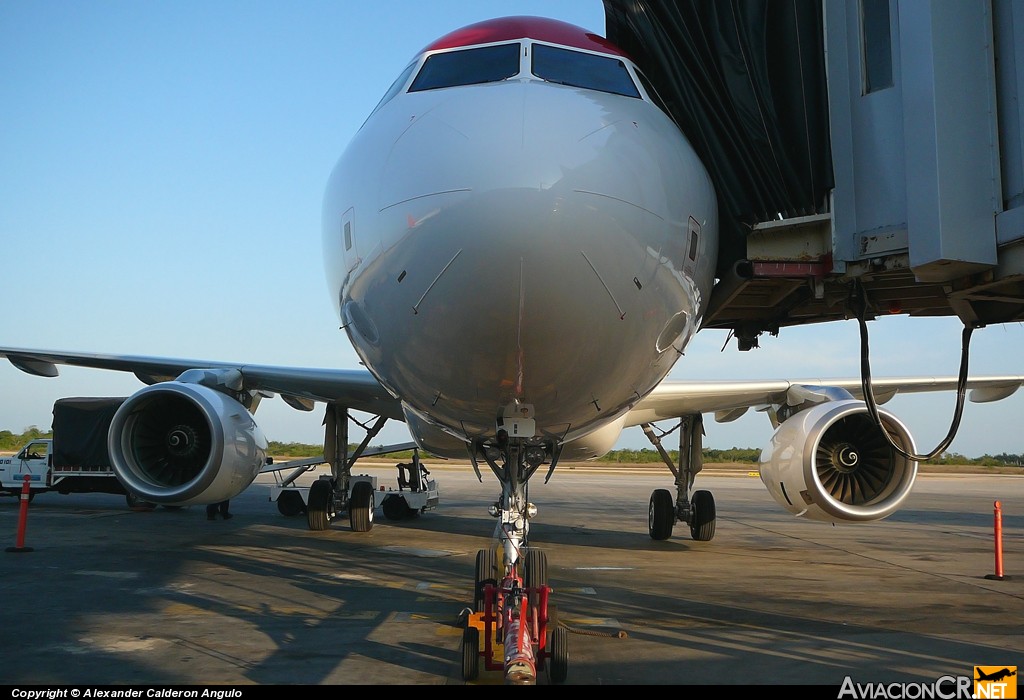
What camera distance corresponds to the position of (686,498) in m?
12.3

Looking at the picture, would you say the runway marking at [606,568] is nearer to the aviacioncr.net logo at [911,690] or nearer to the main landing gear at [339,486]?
the main landing gear at [339,486]

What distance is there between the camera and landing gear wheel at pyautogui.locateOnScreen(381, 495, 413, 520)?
1617cm

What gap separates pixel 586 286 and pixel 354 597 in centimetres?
478

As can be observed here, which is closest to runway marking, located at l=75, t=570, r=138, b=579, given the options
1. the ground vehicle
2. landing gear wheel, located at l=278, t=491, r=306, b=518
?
landing gear wheel, located at l=278, t=491, r=306, b=518

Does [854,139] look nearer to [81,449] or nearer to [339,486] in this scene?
[339,486]

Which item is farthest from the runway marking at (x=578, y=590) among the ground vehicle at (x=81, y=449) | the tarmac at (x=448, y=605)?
the ground vehicle at (x=81, y=449)

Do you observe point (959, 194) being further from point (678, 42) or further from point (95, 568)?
point (95, 568)

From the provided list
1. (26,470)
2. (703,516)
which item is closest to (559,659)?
(703,516)

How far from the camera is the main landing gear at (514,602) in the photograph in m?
4.54

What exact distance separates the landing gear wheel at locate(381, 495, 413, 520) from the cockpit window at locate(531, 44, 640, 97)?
12369mm

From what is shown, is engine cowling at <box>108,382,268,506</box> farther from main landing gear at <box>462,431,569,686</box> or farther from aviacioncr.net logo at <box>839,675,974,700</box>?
aviacioncr.net logo at <box>839,675,974,700</box>

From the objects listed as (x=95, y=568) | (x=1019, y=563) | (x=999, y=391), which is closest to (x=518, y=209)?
(x=95, y=568)

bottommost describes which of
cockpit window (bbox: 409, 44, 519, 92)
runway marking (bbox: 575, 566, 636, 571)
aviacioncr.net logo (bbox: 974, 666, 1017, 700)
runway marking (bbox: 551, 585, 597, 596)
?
runway marking (bbox: 551, 585, 597, 596)

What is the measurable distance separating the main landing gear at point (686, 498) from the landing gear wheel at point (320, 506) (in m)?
4.88
